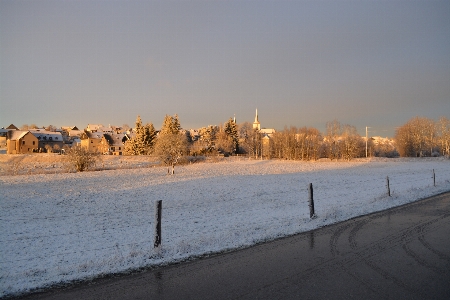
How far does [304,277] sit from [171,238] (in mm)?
5288

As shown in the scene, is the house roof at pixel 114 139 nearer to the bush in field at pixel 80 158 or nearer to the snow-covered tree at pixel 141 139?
the snow-covered tree at pixel 141 139

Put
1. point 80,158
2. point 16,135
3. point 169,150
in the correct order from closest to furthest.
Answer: point 80,158, point 169,150, point 16,135

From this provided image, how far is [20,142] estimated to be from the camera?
101750 mm

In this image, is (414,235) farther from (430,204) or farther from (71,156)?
(71,156)

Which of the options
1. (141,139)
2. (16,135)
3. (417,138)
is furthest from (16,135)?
(417,138)

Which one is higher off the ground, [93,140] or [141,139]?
[93,140]

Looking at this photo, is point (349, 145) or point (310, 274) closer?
point (310, 274)

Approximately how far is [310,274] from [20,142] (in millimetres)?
117873

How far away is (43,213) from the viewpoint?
54.4 feet

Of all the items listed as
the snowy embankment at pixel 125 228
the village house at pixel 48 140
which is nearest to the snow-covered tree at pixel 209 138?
the village house at pixel 48 140

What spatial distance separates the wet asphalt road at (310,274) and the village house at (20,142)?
113 metres

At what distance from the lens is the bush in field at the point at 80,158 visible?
4522cm

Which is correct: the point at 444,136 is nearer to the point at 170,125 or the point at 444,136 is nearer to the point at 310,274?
the point at 170,125

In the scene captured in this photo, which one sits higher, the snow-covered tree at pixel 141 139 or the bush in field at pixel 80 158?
the snow-covered tree at pixel 141 139
